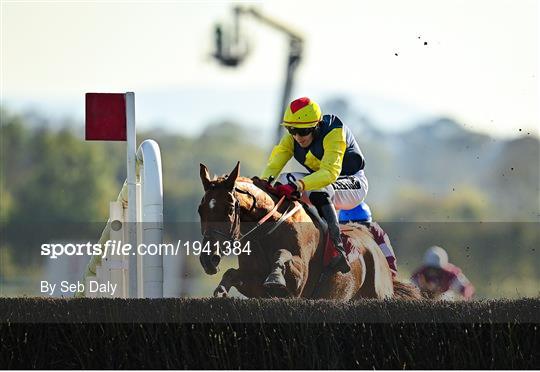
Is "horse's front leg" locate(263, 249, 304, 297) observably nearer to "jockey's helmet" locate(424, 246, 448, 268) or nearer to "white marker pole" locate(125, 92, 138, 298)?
"white marker pole" locate(125, 92, 138, 298)

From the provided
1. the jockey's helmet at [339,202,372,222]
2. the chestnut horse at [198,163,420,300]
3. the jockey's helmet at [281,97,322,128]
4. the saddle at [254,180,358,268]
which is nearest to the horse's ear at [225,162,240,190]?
the chestnut horse at [198,163,420,300]

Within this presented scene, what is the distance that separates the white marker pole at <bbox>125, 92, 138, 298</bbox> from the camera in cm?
713

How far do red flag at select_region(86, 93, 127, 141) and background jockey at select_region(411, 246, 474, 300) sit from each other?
6.68ft

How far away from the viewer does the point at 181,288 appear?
6.97 metres

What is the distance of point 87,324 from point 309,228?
1352 millimetres

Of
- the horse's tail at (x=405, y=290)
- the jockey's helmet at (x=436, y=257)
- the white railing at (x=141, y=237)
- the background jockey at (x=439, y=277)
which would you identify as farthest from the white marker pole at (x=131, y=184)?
the jockey's helmet at (x=436, y=257)

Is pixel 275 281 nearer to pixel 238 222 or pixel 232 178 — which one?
pixel 238 222

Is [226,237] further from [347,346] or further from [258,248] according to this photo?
[347,346]

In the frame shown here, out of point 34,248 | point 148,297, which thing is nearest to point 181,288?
point 148,297

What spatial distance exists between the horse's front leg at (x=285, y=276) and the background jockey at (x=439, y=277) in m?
1.09

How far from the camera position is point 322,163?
285 inches

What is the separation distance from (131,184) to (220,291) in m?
0.83

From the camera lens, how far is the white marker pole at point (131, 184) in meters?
7.13

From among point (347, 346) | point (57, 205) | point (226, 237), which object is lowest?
point (57, 205)
